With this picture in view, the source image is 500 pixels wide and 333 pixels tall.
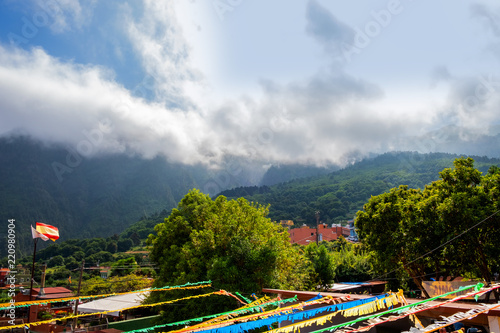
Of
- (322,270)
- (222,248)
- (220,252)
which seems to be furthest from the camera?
(322,270)

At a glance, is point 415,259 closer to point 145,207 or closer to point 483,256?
point 483,256

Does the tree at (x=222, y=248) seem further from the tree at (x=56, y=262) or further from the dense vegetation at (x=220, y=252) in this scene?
the tree at (x=56, y=262)

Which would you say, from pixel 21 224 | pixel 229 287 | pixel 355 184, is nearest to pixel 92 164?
pixel 21 224

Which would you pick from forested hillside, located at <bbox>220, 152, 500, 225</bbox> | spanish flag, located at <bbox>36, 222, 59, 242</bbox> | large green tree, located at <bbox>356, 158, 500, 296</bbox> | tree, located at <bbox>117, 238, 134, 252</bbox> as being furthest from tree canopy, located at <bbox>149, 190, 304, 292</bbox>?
forested hillside, located at <bbox>220, 152, 500, 225</bbox>

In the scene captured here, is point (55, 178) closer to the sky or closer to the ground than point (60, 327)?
closer to the sky

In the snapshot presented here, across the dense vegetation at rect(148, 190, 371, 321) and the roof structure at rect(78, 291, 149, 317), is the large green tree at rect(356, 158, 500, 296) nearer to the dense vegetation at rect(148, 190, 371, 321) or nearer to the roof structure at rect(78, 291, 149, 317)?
the dense vegetation at rect(148, 190, 371, 321)

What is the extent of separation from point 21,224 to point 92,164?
2472 inches

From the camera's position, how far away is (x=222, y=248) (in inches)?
651

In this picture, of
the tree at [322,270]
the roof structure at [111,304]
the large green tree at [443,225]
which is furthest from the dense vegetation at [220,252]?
the large green tree at [443,225]

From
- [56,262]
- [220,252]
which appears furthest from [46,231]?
[56,262]

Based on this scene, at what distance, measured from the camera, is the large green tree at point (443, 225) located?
12797 mm

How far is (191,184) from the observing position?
169 metres

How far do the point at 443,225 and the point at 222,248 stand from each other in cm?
1027

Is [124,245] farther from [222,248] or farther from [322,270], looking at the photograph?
[222,248]
